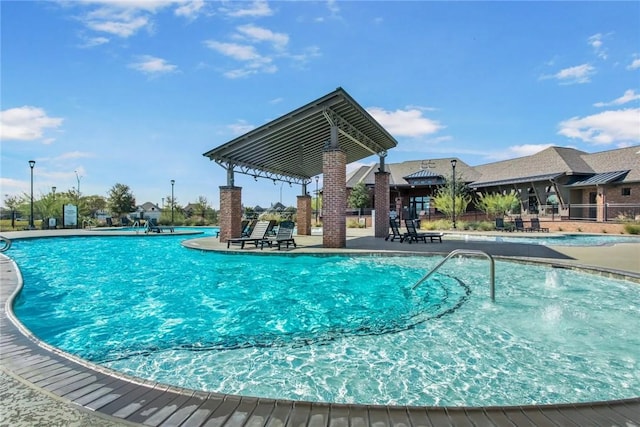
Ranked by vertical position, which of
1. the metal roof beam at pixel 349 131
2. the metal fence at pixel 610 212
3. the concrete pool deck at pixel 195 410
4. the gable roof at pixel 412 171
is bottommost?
the concrete pool deck at pixel 195 410

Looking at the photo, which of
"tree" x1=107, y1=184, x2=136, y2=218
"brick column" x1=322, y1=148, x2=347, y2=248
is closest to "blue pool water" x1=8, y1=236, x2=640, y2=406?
"brick column" x1=322, y1=148, x2=347, y2=248

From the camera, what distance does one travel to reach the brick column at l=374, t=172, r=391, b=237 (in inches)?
624

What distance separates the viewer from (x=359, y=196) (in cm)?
3381

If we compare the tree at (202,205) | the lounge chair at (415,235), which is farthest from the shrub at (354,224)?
the tree at (202,205)

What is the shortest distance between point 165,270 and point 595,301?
8.93 meters

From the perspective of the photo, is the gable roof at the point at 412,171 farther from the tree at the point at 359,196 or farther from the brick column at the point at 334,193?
the brick column at the point at 334,193

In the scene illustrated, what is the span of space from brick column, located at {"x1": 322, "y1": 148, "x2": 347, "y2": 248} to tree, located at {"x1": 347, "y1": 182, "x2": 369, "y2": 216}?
22.9 metres

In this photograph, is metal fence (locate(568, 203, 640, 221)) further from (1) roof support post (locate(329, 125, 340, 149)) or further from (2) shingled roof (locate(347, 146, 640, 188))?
(1) roof support post (locate(329, 125, 340, 149))

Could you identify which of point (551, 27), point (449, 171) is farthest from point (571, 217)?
point (551, 27)

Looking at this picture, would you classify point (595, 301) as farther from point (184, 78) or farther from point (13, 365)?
point (184, 78)

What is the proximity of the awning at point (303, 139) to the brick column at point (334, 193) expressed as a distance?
1127 mm

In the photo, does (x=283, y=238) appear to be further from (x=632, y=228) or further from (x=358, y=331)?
(x=632, y=228)

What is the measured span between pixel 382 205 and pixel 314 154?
4.28 metres

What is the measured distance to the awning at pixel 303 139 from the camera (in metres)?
10.9
